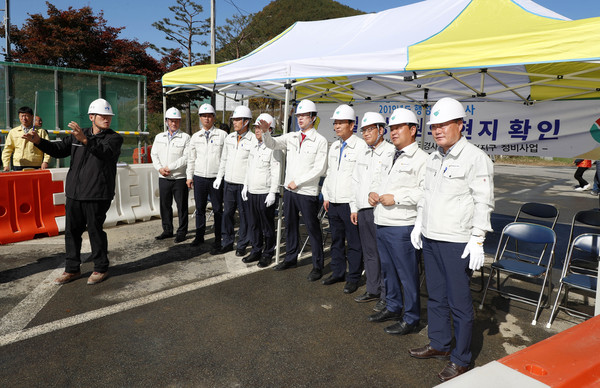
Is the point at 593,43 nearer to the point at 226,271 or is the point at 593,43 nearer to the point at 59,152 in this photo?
the point at 226,271

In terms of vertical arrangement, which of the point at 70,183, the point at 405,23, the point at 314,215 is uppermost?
the point at 405,23

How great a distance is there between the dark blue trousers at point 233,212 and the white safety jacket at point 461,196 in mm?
3385

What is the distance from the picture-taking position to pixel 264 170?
5.61 m

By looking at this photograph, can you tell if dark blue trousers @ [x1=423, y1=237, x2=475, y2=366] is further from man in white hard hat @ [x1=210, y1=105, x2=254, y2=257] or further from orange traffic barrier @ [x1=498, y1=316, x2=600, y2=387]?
man in white hard hat @ [x1=210, y1=105, x2=254, y2=257]

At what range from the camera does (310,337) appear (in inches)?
145

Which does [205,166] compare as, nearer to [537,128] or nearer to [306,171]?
[306,171]

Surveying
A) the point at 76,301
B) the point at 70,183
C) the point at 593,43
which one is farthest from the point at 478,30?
the point at 76,301

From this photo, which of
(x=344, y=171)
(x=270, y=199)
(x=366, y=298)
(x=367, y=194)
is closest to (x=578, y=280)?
(x=366, y=298)

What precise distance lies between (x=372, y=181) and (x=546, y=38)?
6.59 feet

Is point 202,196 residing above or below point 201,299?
above

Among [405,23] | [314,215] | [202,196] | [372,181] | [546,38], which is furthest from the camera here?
[202,196]

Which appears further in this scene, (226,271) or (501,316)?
(226,271)

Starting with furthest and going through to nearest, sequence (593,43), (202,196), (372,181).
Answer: (202,196) < (372,181) < (593,43)

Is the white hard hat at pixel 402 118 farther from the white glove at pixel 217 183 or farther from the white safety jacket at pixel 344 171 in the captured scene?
the white glove at pixel 217 183
